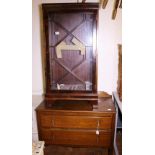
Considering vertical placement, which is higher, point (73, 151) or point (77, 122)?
point (77, 122)

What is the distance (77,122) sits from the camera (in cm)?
258

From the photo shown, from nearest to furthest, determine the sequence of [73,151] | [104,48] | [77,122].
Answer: [77,122] → [73,151] → [104,48]

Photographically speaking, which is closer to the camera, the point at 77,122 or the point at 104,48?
the point at 77,122

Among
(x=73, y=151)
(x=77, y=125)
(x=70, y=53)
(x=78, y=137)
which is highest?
(x=70, y=53)

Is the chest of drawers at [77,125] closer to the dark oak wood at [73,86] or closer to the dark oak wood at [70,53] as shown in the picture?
the dark oak wood at [73,86]

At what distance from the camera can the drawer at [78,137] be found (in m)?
2.59

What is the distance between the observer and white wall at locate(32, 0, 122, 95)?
308 centimetres

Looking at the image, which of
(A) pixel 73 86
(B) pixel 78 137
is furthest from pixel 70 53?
(B) pixel 78 137

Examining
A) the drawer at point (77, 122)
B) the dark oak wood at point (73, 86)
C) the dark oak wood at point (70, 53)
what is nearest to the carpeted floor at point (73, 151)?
the dark oak wood at point (73, 86)

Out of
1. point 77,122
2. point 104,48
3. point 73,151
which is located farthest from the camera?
point 104,48

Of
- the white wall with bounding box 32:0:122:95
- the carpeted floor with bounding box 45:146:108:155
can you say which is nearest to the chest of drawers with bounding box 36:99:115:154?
the carpeted floor with bounding box 45:146:108:155

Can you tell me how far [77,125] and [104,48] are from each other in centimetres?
119

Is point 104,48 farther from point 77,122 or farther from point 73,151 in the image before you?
point 73,151
